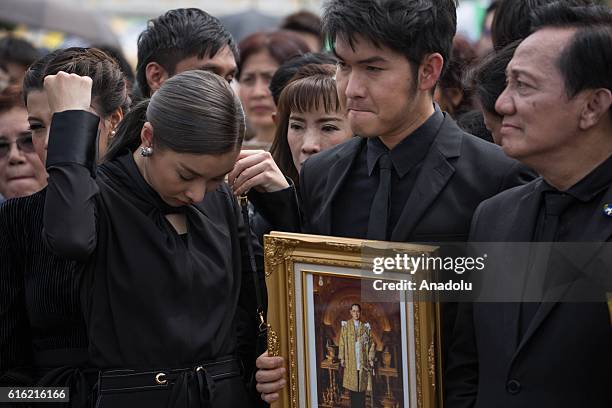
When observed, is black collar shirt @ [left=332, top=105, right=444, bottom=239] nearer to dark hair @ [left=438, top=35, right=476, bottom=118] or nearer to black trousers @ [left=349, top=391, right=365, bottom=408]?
black trousers @ [left=349, top=391, right=365, bottom=408]

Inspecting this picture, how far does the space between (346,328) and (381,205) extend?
1.74 ft

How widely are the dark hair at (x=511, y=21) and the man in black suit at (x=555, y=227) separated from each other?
5.16 feet

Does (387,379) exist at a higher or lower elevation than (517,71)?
lower

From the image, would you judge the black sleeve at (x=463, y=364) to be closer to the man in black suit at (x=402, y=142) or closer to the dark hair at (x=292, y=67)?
the man in black suit at (x=402, y=142)

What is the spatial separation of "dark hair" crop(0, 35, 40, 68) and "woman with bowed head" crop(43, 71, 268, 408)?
574cm

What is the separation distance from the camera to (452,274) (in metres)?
3.65

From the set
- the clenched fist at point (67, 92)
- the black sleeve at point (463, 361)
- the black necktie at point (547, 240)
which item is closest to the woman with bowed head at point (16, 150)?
the clenched fist at point (67, 92)

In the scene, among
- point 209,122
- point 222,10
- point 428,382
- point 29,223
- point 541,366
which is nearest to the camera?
point 541,366

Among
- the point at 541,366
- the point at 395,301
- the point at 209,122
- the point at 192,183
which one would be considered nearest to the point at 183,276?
the point at 192,183

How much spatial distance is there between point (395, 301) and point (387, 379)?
0.29 m

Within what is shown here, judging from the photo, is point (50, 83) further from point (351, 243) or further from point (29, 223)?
point (351, 243)

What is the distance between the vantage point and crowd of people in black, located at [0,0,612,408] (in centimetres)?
345

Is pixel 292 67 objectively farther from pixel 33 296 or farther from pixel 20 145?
pixel 33 296

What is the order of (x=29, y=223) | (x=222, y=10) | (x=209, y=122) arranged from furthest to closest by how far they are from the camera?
(x=222, y=10), (x=29, y=223), (x=209, y=122)
